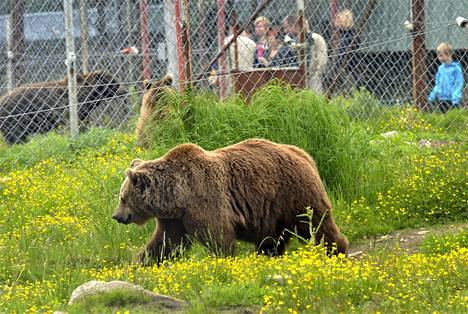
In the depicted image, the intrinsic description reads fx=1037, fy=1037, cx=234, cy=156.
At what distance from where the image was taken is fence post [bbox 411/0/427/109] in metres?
12.5

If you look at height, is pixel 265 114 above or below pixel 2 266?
above

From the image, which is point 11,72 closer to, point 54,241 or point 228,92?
point 228,92

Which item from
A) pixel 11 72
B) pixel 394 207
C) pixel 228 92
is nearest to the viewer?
pixel 394 207

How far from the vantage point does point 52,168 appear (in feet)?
37.0

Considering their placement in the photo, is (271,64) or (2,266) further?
(271,64)

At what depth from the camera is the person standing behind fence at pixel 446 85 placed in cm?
1358

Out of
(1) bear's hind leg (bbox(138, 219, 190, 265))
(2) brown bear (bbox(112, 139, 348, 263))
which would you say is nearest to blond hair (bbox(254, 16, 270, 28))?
(2) brown bear (bbox(112, 139, 348, 263))

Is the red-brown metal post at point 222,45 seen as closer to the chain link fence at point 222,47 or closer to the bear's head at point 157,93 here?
the chain link fence at point 222,47

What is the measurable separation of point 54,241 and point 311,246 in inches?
124

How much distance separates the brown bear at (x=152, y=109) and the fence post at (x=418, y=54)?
3267 mm

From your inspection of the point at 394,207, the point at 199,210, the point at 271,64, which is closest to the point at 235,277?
the point at 199,210

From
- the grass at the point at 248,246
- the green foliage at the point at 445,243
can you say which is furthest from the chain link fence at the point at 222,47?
the green foliage at the point at 445,243

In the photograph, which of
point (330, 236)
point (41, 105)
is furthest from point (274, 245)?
point (41, 105)

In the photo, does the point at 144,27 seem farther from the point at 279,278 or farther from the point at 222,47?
the point at 279,278
